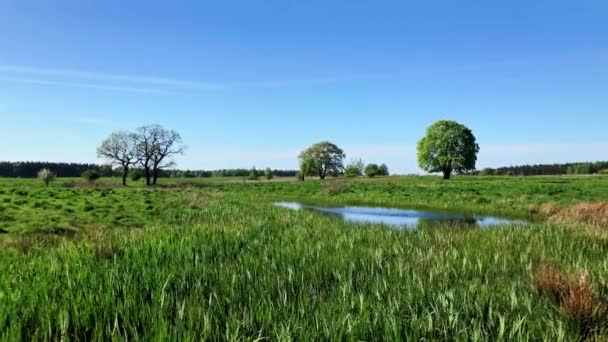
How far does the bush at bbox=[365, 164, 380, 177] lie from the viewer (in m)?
117

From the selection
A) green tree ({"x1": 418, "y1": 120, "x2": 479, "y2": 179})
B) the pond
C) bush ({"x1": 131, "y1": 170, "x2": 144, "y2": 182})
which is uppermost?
green tree ({"x1": 418, "y1": 120, "x2": 479, "y2": 179})

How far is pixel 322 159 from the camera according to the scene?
120125mm

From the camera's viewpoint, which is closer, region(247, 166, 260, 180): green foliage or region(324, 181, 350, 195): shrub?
region(324, 181, 350, 195): shrub

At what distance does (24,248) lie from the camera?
11.5m

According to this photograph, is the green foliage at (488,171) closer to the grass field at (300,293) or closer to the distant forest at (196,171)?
the distant forest at (196,171)

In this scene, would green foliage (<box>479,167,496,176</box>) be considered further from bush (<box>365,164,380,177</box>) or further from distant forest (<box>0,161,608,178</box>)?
bush (<box>365,164,380,177</box>)

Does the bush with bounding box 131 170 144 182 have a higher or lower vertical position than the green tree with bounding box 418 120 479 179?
lower

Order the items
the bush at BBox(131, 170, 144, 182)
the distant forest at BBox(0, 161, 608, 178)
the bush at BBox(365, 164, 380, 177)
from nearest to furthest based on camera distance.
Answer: the bush at BBox(131, 170, 144, 182) → the distant forest at BBox(0, 161, 608, 178) → the bush at BBox(365, 164, 380, 177)

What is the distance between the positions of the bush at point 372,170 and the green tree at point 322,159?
762 centimetres

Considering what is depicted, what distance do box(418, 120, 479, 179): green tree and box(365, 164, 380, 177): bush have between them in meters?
34.5

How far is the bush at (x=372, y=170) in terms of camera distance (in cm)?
11744

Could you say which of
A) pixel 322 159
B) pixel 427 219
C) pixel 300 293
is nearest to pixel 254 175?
Result: pixel 322 159

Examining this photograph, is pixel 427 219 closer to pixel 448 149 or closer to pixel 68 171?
pixel 448 149

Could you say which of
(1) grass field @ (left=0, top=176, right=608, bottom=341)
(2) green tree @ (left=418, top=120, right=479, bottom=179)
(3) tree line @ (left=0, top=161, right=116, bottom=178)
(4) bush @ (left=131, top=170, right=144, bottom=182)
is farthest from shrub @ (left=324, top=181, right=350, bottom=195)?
(3) tree line @ (left=0, top=161, right=116, bottom=178)
